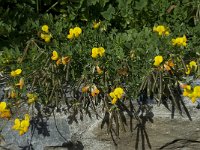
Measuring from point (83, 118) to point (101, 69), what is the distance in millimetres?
313

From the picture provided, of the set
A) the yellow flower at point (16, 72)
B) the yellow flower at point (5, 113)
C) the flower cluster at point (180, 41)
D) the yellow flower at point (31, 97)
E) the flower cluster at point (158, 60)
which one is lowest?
the yellow flower at point (5, 113)

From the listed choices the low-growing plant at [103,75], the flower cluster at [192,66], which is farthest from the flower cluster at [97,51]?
the flower cluster at [192,66]

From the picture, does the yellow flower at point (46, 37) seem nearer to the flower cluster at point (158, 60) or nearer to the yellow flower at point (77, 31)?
the yellow flower at point (77, 31)

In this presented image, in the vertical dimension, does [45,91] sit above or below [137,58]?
below

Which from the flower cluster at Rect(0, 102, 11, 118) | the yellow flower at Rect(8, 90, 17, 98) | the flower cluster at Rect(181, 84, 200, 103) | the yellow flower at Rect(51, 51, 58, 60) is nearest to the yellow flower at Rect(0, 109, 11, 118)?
the flower cluster at Rect(0, 102, 11, 118)

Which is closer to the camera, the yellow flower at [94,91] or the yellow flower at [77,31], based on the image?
the yellow flower at [94,91]

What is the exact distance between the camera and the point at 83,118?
8.15ft

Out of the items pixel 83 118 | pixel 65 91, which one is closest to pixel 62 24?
pixel 65 91

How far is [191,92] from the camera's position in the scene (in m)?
2.35

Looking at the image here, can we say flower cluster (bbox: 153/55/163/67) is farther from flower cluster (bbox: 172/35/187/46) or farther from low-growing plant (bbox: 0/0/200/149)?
flower cluster (bbox: 172/35/187/46)

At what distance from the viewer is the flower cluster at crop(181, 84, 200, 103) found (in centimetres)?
231

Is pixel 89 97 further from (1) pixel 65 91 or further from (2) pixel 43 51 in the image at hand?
(2) pixel 43 51

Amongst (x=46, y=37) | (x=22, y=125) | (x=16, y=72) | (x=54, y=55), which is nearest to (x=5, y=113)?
(x=22, y=125)

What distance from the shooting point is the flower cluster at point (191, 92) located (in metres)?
2.31
